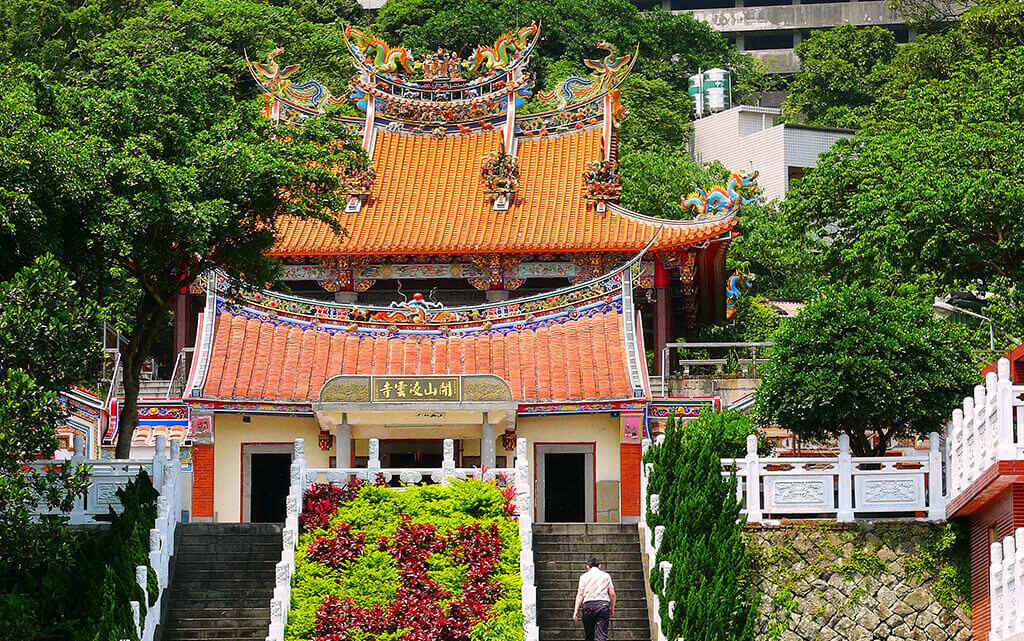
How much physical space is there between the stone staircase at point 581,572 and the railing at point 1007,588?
4204 mm

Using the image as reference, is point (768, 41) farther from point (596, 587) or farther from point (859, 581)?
point (596, 587)

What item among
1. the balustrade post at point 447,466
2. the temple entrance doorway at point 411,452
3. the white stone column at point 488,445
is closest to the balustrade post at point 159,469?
the balustrade post at point 447,466

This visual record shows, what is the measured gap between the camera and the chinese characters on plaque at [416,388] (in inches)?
1018

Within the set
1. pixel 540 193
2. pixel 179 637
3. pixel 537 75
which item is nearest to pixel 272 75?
pixel 540 193

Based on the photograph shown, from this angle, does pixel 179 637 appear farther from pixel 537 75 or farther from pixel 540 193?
pixel 537 75

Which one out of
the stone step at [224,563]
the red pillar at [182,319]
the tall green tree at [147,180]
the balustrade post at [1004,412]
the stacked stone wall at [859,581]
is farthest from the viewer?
the red pillar at [182,319]

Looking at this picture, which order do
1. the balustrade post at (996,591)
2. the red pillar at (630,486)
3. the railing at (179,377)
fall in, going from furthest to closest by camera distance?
the railing at (179,377), the red pillar at (630,486), the balustrade post at (996,591)

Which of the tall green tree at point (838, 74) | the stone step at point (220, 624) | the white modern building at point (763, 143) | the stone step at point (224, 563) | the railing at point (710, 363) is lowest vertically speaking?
the stone step at point (220, 624)

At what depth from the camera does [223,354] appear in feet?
92.2

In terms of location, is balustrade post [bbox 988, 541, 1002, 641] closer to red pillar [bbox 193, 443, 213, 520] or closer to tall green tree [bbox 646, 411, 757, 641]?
tall green tree [bbox 646, 411, 757, 641]

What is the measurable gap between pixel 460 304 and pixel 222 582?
12.2m

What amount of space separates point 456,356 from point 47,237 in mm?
9596

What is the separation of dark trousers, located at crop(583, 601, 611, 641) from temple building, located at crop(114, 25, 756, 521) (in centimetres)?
667

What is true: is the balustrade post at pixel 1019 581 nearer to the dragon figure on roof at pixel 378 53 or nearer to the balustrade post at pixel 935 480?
the balustrade post at pixel 935 480
